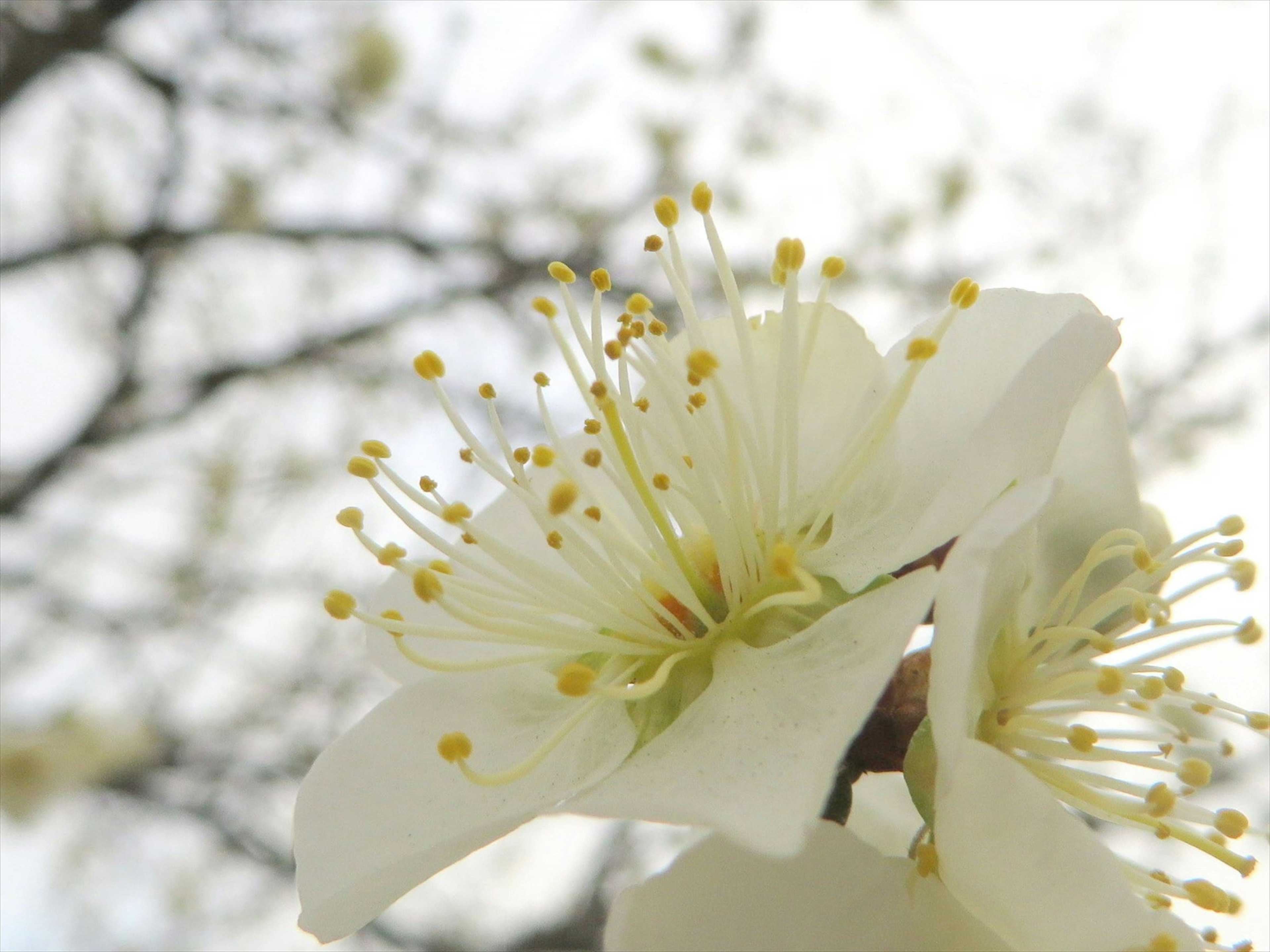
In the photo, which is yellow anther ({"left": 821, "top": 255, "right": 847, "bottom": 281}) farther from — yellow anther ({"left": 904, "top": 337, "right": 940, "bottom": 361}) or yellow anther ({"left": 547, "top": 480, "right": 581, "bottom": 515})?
yellow anther ({"left": 547, "top": 480, "right": 581, "bottom": 515})

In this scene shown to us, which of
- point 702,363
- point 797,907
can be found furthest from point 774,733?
point 702,363

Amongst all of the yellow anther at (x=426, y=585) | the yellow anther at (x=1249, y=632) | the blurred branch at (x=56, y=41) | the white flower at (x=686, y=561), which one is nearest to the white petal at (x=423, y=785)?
the white flower at (x=686, y=561)

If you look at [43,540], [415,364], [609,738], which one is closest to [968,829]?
[609,738]

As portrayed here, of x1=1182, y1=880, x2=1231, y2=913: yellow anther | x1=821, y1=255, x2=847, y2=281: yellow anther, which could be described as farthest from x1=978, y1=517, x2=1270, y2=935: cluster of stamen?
x1=821, y1=255, x2=847, y2=281: yellow anther

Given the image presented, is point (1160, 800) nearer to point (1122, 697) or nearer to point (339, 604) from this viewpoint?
point (1122, 697)

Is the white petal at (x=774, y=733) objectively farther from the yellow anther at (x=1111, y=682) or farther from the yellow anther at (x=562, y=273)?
the yellow anther at (x=562, y=273)

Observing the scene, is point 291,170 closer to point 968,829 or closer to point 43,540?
point 43,540
